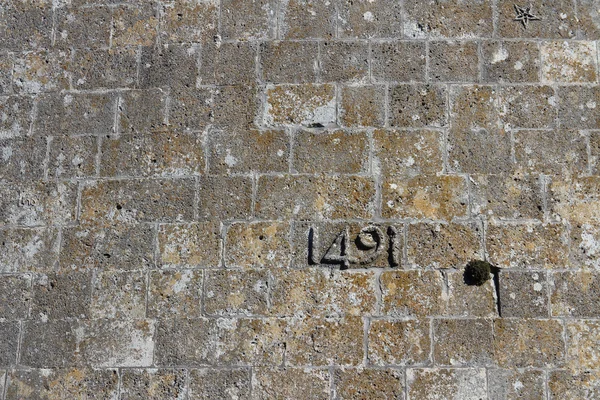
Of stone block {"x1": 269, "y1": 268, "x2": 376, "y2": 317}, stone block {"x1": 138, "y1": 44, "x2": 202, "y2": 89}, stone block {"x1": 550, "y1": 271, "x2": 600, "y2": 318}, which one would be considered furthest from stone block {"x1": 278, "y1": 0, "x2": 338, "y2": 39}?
stone block {"x1": 550, "y1": 271, "x2": 600, "y2": 318}

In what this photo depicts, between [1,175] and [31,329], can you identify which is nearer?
[31,329]

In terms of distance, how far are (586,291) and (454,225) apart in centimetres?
97

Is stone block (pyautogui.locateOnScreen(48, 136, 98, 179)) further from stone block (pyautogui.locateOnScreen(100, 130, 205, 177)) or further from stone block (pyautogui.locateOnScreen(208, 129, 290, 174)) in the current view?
stone block (pyautogui.locateOnScreen(208, 129, 290, 174))

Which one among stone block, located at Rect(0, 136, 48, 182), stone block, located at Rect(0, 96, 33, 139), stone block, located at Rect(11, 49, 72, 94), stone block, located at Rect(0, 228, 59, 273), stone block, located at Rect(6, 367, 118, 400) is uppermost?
stone block, located at Rect(11, 49, 72, 94)

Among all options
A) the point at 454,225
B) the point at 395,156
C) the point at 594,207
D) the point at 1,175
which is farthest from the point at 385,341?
the point at 1,175

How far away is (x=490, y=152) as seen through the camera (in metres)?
5.23

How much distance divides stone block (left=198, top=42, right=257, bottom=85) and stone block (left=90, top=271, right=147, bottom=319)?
1.51m

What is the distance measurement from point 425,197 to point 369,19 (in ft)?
4.65

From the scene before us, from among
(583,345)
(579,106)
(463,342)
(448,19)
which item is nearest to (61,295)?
(463,342)

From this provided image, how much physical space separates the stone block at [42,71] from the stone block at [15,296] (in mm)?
1430

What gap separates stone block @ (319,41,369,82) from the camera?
17.7 feet

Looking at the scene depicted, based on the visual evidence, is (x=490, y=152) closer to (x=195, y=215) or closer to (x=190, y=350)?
(x=195, y=215)

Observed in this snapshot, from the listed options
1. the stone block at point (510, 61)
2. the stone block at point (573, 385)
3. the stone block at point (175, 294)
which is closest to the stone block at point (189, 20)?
the stone block at point (175, 294)

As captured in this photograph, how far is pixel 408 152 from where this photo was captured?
524cm
